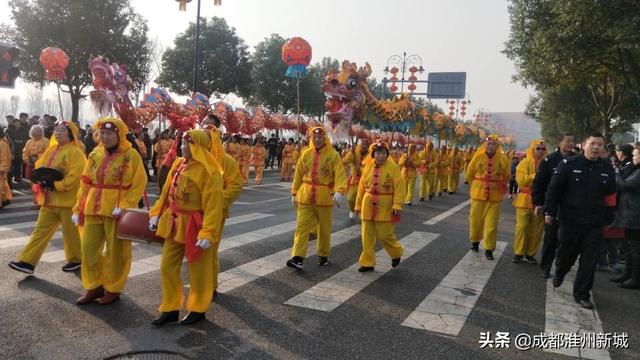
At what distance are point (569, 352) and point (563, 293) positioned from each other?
6.36 ft

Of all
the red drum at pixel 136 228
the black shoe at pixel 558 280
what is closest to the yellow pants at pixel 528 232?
the black shoe at pixel 558 280

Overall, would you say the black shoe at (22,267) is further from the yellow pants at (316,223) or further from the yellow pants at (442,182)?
the yellow pants at (442,182)

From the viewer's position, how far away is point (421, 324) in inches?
181

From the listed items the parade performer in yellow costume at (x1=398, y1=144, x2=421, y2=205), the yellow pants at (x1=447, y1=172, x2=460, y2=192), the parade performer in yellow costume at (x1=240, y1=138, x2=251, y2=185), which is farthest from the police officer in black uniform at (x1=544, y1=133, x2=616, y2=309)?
the yellow pants at (x1=447, y1=172, x2=460, y2=192)

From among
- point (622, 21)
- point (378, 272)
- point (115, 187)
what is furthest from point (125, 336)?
point (622, 21)

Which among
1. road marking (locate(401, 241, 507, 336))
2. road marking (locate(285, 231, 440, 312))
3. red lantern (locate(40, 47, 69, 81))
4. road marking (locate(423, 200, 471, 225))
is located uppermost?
red lantern (locate(40, 47, 69, 81))

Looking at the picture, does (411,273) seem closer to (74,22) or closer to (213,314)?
(213,314)

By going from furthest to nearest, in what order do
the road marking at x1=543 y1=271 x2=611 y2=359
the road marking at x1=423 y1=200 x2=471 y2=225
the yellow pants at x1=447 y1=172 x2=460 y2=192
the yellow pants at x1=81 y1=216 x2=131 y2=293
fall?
1. the yellow pants at x1=447 y1=172 x2=460 y2=192
2. the road marking at x1=423 y1=200 x2=471 y2=225
3. the yellow pants at x1=81 y1=216 x2=131 y2=293
4. the road marking at x1=543 y1=271 x2=611 y2=359

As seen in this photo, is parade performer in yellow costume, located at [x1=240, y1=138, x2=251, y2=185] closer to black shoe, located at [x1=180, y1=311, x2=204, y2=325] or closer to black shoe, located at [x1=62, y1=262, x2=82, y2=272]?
black shoe, located at [x1=62, y1=262, x2=82, y2=272]

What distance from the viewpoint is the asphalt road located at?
3.91 m

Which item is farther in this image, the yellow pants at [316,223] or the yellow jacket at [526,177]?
the yellow jacket at [526,177]

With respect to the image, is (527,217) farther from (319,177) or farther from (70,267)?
(70,267)

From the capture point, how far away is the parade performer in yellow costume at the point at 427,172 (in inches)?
615

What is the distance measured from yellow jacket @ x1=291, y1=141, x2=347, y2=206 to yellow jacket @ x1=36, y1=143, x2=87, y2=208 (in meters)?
2.73
